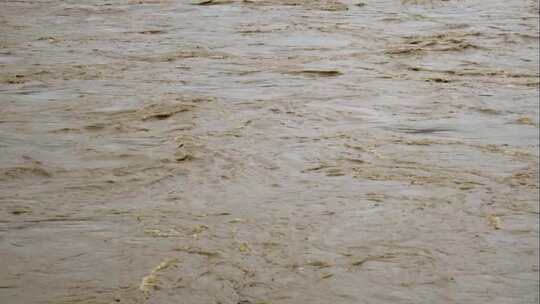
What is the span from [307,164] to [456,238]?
879 millimetres

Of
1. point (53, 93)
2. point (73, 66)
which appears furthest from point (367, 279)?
point (73, 66)

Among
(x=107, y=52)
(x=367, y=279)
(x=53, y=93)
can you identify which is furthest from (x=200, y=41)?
(x=367, y=279)

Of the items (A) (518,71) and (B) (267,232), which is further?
(A) (518,71)

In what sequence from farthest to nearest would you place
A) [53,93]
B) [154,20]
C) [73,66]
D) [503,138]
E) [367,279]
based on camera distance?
[154,20]
[73,66]
[53,93]
[503,138]
[367,279]

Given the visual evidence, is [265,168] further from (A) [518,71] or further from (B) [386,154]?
(A) [518,71]

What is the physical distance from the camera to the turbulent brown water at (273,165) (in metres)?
2.42

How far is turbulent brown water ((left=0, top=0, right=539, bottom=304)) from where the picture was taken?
7.95 ft

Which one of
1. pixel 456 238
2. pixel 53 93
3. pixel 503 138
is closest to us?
pixel 456 238

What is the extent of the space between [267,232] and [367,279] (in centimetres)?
45

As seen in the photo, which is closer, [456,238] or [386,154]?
[456,238]

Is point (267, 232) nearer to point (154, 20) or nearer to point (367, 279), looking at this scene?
point (367, 279)

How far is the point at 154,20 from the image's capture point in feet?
22.6

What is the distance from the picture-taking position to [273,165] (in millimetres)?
3406

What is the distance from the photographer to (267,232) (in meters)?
2.73
